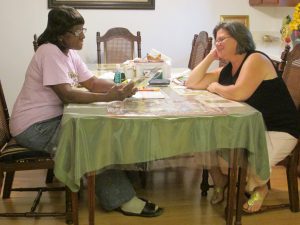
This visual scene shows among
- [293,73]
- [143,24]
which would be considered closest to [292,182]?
[293,73]

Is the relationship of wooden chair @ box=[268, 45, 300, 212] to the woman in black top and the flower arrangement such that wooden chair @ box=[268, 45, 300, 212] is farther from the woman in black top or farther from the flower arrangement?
the flower arrangement

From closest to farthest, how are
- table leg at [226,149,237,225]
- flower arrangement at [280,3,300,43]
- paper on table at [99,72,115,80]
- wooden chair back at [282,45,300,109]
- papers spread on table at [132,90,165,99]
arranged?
1. table leg at [226,149,237,225]
2. papers spread on table at [132,90,165,99]
3. wooden chair back at [282,45,300,109]
4. paper on table at [99,72,115,80]
5. flower arrangement at [280,3,300,43]

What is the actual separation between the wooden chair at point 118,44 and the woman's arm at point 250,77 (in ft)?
5.80

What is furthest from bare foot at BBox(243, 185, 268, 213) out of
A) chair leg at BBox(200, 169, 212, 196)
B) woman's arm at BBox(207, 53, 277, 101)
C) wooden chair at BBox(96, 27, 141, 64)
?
wooden chair at BBox(96, 27, 141, 64)

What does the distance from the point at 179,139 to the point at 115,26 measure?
2440mm

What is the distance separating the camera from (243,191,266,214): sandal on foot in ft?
7.27

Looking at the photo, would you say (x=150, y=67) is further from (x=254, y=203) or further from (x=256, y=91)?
(x=254, y=203)

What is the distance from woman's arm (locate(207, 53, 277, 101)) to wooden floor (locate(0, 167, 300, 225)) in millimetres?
712

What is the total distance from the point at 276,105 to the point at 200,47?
134 centimetres

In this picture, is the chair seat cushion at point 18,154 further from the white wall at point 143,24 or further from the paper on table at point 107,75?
the white wall at point 143,24

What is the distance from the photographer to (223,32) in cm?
216

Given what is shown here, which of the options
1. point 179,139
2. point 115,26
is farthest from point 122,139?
point 115,26

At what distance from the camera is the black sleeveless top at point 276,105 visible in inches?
80.3

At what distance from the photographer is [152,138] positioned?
1.70 m
